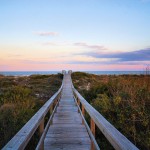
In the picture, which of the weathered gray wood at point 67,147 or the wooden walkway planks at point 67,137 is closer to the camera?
the weathered gray wood at point 67,147

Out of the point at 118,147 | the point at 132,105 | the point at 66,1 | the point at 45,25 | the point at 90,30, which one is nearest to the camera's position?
the point at 118,147

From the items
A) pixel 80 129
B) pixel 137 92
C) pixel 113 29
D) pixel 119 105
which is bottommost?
pixel 80 129

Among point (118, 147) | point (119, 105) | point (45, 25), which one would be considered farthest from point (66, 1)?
point (118, 147)

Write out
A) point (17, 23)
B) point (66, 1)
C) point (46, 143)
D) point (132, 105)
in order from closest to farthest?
point (46, 143)
point (132, 105)
point (66, 1)
point (17, 23)

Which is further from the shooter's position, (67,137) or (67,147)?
(67,137)

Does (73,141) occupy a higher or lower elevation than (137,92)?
lower

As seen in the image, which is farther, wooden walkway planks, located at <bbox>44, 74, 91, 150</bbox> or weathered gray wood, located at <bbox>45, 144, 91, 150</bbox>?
wooden walkway planks, located at <bbox>44, 74, 91, 150</bbox>

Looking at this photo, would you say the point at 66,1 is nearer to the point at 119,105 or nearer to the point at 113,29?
the point at 113,29

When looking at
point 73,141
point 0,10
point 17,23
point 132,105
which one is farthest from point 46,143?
point 17,23

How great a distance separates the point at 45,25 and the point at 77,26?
266cm

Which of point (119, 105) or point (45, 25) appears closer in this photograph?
point (119, 105)

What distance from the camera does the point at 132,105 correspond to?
600 centimetres

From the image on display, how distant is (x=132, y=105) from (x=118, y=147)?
396 centimetres

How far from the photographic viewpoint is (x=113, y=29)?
17.6 metres
